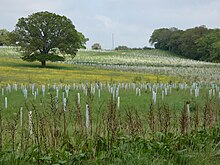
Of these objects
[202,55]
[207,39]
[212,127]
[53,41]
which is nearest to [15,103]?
[212,127]

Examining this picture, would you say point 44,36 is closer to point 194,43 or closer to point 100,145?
point 100,145

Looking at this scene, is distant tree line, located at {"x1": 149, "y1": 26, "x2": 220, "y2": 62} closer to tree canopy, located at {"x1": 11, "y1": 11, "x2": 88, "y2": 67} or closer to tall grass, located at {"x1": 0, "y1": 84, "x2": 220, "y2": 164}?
tree canopy, located at {"x1": 11, "y1": 11, "x2": 88, "y2": 67}

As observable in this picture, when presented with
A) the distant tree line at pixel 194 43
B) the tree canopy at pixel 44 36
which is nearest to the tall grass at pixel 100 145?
the tree canopy at pixel 44 36

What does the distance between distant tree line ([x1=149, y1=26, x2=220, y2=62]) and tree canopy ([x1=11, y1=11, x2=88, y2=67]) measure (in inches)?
1685

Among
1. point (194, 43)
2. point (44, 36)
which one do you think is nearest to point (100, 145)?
point (44, 36)

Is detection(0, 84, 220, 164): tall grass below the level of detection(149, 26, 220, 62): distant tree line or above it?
below

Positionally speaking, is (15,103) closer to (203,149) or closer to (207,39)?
(203,149)

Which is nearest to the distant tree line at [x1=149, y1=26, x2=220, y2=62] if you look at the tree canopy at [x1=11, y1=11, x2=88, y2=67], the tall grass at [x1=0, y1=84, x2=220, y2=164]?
the tree canopy at [x1=11, y1=11, x2=88, y2=67]

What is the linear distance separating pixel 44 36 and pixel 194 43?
2498 inches

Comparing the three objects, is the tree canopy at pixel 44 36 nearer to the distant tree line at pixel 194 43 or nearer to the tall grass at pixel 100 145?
the tall grass at pixel 100 145

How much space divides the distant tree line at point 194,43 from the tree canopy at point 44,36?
140 feet

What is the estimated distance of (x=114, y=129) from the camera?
575cm

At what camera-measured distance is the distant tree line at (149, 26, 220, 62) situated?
3517 inches

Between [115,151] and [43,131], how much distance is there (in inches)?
48.0
